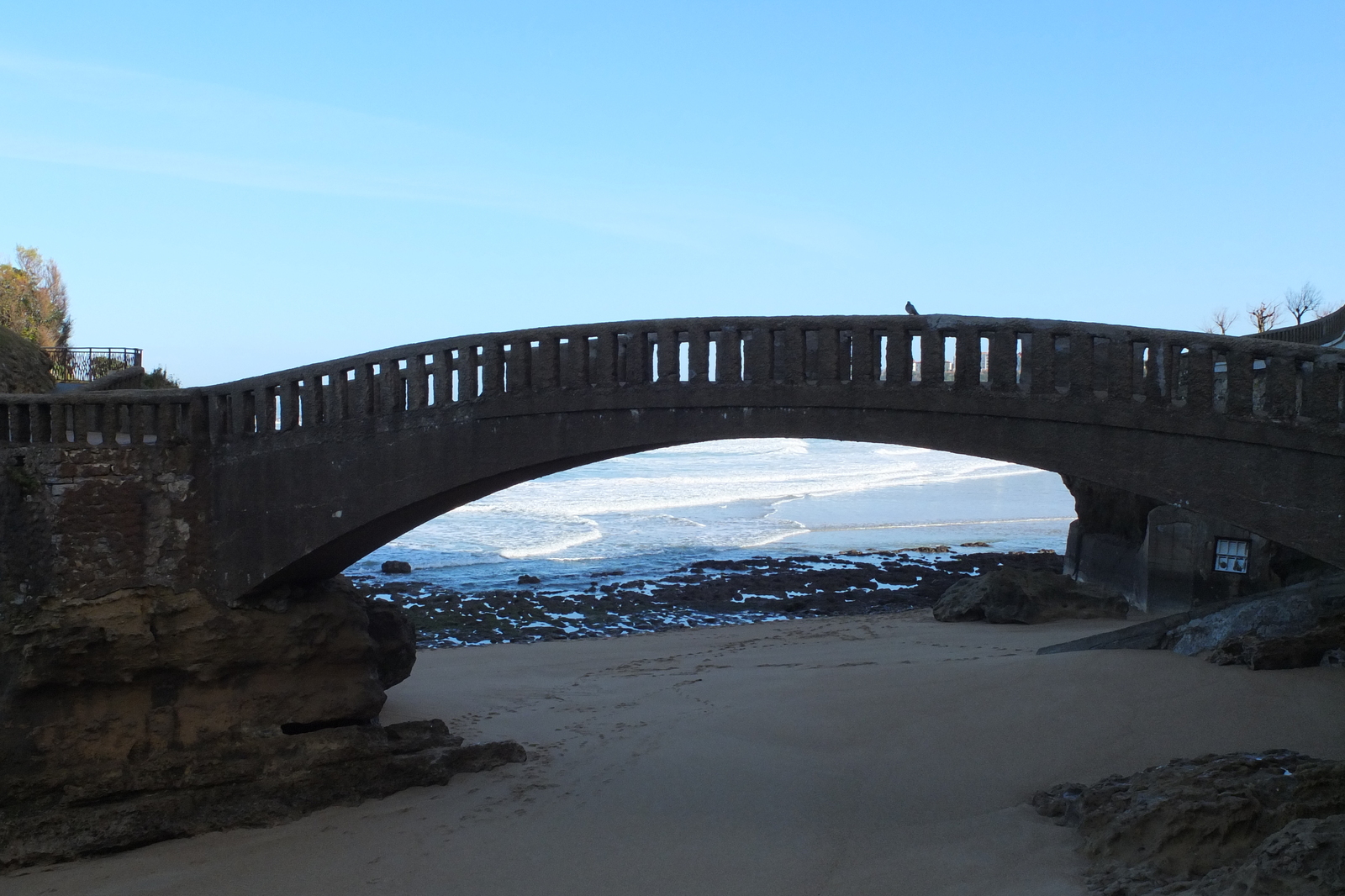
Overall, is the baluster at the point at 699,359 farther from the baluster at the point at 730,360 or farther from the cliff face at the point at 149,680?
the cliff face at the point at 149,680

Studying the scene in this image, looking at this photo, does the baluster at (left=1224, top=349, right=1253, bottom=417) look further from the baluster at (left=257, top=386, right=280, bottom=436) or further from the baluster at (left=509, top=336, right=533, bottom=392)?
the baluster at (left=257, top=386, right=280, bottom=436)

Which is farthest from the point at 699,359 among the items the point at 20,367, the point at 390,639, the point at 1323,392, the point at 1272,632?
the point at 20,367

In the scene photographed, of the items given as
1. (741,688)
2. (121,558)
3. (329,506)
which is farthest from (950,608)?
(121,558)

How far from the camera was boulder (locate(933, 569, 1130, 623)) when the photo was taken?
62.5 ft

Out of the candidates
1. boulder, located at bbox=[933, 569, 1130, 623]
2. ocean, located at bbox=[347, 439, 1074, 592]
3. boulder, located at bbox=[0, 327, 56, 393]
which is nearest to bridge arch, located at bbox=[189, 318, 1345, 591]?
boulder, located at bbox=[0, 327, 56, 393]

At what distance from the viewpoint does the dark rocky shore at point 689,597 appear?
78.4ft

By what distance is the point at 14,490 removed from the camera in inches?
422

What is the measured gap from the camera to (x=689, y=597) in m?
27.3

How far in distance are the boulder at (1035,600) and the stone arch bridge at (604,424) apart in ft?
35.9

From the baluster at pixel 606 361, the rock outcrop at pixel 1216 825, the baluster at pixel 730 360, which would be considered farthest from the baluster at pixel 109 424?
the rock outcrop at pixel 1216 825

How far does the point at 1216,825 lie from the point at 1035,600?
40.2 feet

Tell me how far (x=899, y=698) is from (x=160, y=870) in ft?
26.4

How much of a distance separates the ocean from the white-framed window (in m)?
11.4

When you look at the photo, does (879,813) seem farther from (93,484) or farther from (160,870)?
(93,484)
